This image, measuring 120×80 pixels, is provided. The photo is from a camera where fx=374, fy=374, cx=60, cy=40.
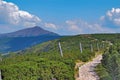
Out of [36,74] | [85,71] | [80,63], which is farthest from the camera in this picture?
[80,63]

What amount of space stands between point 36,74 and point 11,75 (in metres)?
1.86

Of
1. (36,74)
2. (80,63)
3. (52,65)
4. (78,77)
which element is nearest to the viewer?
(36,74)

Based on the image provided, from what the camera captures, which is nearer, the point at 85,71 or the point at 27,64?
the point at 27,64

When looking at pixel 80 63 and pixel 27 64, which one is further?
pixel 80 63

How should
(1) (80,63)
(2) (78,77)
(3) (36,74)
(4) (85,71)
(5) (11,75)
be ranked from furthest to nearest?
1. (1) (80,63)
2. (4) (85,71)
3. (2) (78,77)
4. (3) (36,74)
5. (5) (11,75)

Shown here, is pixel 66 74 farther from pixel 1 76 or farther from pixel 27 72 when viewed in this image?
pixel 1 76

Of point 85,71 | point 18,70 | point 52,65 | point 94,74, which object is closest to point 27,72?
point 18,70

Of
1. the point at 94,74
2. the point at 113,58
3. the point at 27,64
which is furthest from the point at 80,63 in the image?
the point at 27,64

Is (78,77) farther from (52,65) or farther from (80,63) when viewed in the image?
(80,63)

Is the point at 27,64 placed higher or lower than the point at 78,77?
higher

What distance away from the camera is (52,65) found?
76.5 ft

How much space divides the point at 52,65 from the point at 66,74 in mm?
1255

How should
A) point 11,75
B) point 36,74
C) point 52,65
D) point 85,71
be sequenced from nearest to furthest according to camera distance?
point 11,75 < point 36,74 < point 52,65 < point 85,71

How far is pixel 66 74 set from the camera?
24.0 metres
